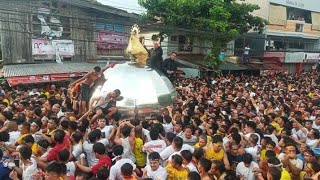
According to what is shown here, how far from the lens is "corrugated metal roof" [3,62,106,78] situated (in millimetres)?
17759

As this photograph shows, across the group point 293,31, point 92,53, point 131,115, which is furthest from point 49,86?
point 293,31

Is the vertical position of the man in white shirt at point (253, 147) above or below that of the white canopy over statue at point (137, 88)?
below

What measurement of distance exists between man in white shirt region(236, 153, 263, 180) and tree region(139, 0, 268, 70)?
15878mm

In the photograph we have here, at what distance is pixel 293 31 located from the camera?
33.8 metres

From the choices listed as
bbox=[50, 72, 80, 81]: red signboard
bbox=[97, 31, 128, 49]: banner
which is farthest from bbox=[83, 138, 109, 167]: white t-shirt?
bbox=[97, 31, 128, 49]: banner

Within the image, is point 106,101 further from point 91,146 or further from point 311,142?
point 311,142

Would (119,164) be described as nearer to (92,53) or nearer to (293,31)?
(92,53)

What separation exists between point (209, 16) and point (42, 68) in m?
10.7

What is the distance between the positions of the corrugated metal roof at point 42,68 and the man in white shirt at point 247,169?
1423 cm

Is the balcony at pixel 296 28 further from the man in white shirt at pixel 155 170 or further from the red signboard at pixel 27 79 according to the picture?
the man in white shirt at pixel 155 170

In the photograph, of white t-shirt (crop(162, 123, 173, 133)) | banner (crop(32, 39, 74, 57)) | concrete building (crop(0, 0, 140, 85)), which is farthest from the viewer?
banner (crop(32, 39, 74, 57))

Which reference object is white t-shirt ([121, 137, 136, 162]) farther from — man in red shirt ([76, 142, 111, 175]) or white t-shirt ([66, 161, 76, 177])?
white t-shirt ([66, 161, 76, 177])

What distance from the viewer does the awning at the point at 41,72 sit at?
17.3 meters

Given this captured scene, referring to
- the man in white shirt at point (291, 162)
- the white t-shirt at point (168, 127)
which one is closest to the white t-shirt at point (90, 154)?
the white t-shirt at point (168, 127)
